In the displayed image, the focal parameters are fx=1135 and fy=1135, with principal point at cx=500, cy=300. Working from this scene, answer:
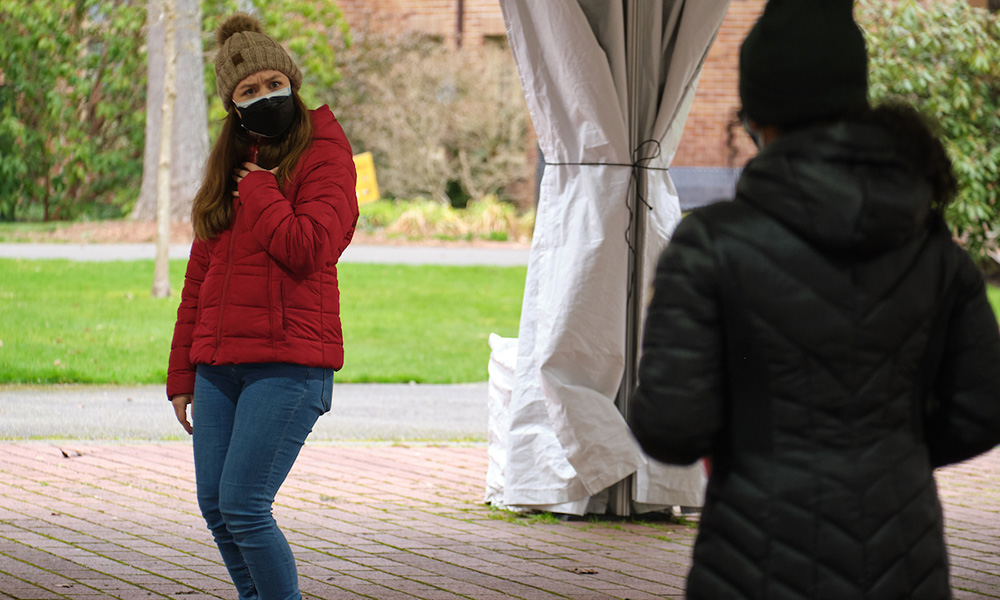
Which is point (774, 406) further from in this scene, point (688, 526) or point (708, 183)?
point (708, 183)

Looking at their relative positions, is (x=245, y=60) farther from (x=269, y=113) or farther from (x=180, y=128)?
(x=180, y=128)

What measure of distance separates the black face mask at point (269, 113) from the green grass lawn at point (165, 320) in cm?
716

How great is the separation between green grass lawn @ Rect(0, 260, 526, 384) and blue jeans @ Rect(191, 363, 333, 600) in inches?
279

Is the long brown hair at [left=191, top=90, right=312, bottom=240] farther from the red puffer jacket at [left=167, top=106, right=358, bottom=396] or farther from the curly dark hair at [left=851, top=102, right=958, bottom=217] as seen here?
the curly dark hair at [left=851, top=102, right=958, bottom=217]

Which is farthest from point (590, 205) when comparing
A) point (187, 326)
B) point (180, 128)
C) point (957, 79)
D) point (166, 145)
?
point (180, 128)

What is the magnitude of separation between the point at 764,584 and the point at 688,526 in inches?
155

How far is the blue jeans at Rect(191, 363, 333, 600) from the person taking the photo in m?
3.11

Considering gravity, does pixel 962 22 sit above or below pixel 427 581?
above

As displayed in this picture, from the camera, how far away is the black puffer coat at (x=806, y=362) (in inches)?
73.5

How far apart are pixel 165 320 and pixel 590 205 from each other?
27.1 feet

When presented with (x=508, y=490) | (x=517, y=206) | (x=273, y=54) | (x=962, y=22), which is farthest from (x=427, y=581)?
(x=517, y=206)

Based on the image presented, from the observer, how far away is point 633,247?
219 inches

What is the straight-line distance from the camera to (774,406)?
190 cm

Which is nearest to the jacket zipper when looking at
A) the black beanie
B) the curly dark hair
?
the black beanie
